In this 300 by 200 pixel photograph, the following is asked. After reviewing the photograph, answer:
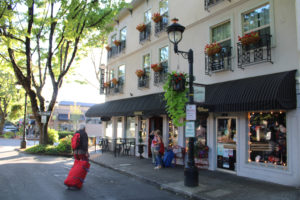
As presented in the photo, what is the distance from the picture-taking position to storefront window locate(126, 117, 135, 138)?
15500mm

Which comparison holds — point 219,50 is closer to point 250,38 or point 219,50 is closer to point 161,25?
point 250,38

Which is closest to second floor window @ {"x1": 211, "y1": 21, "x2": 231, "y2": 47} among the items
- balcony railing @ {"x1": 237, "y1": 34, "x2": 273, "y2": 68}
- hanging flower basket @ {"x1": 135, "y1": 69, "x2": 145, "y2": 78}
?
balcony railing @ {"x1": 237, "y1": 34, "x2": 273, "y2": 68}

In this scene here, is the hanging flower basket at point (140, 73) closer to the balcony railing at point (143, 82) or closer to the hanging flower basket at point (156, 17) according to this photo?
the balcony railing at point (143, 82)

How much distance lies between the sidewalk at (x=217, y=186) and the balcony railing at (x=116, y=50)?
9.31 meters

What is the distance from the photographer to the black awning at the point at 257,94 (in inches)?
273

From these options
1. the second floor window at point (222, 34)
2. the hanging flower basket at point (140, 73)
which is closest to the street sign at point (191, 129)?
the second floor window at point (222, 34)

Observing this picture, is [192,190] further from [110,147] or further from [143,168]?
[110,147]

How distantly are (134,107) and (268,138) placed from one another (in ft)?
23.6

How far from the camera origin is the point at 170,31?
7363 millimetres

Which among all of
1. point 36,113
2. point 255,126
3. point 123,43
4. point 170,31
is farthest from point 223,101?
point 36,113

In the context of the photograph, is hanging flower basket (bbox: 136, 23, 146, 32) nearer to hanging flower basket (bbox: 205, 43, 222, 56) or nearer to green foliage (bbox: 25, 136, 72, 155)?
hanging flower basket (bbox: 205, 43, 222, 56)

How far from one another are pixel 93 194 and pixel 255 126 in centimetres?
564

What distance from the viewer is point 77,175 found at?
277 inches

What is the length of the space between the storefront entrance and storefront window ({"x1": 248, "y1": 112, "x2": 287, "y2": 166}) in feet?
2.36
